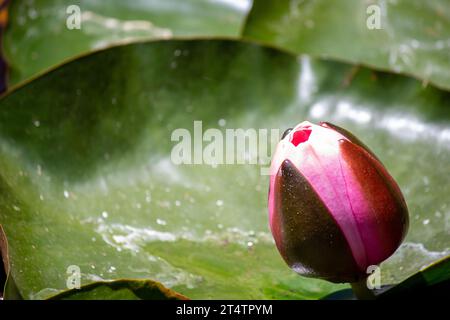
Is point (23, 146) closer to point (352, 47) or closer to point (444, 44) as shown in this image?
point (352, 47)

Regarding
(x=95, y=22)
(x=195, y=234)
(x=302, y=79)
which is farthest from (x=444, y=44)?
(x=95, y=22)

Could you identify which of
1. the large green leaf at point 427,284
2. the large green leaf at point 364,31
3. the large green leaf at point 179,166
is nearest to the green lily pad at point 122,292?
the large green leaf at point 179,166

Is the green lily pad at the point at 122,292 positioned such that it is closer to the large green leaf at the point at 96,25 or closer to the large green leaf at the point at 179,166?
the large green leaf at the point at 179,166

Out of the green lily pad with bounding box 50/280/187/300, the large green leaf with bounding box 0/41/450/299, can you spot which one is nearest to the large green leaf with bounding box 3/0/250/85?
the large green leaf with bounding box 0/41/450/299

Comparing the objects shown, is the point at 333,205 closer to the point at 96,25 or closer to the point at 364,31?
the point at 364,31

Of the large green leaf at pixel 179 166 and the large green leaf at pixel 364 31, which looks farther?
the large green leaf at pixel 364 31

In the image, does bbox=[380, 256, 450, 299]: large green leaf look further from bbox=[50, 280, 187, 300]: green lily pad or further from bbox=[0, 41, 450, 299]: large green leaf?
bbox=[50, 280, 187, 300]: green lily pad
